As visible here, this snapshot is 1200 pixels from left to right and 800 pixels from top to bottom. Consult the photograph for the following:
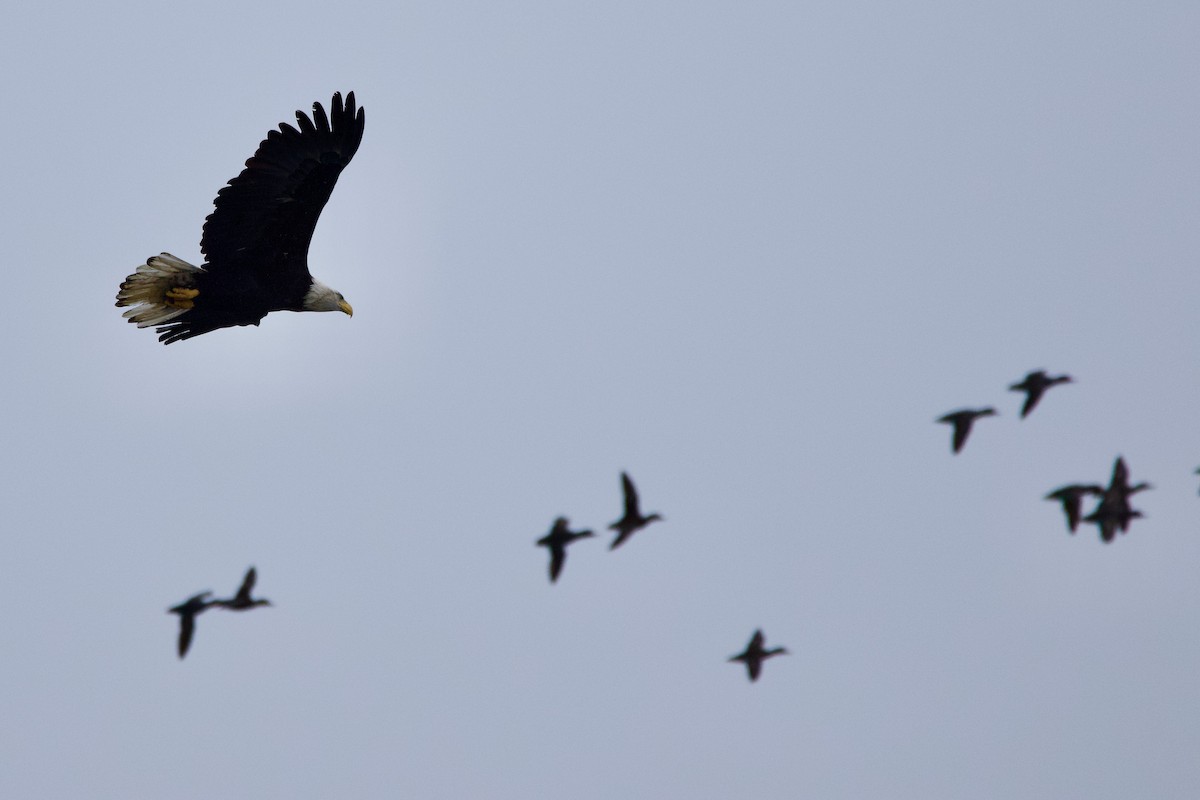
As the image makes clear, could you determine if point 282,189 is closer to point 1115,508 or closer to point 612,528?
point 612,528

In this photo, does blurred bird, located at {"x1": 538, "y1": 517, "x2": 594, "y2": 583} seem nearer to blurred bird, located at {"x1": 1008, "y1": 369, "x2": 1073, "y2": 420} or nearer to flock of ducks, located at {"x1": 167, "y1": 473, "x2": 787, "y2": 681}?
flock of ducks, located at {"x1": 167, "y1": 473, "x2": 787, "y2": 681}

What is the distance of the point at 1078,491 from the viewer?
10.5 m

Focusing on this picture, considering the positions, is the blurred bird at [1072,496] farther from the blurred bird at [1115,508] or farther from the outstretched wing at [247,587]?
the outstretched wing at [247,587]

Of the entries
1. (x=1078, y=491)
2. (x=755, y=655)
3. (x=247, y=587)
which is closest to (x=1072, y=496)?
(x=1078, y=491)

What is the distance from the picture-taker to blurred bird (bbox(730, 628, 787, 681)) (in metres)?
11.3

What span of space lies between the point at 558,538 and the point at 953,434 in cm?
327

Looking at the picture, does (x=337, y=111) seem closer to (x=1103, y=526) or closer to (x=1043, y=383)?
(x=1043, y=383)

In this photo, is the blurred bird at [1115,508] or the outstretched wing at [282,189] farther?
the outstretched wing at [282,189]

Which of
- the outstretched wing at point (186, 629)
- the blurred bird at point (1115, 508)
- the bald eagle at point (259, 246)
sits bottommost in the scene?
the outstretched wing at point (186, 629)

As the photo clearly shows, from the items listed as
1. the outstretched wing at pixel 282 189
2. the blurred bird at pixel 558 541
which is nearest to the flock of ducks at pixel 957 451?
the blurred bird at pixel 558 541

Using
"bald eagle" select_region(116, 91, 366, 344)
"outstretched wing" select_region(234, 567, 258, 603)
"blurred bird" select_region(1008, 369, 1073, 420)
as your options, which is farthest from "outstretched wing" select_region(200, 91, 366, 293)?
"blurred bird" select_region(1008, 369, 1073, 420)

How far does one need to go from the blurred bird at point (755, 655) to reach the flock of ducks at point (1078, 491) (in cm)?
246

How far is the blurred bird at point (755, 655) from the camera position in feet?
37.2

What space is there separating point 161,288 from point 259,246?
3.47 ft
